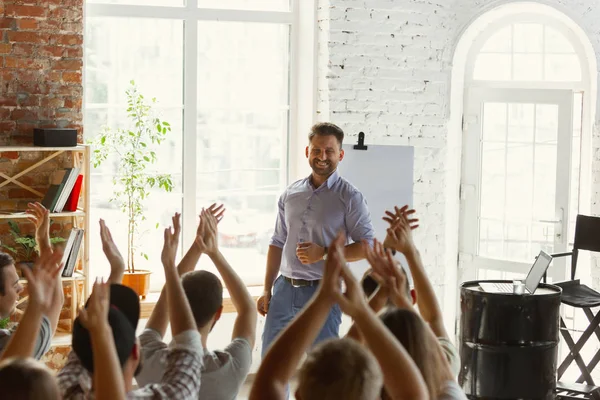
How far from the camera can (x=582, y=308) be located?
562 cm

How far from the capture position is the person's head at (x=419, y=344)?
84.7 inches

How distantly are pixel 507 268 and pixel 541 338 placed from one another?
1663 mm

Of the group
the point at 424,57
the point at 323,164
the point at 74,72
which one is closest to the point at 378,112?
the point at 424,57

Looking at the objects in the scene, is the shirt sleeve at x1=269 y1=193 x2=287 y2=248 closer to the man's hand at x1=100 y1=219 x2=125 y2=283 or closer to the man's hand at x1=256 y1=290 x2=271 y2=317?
the man's hand at x1=256 y1=290 x2=271 y2=317

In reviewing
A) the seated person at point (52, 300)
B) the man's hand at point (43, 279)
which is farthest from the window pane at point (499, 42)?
the man's hand at point (43, 279)

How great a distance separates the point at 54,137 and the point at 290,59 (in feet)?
6.08

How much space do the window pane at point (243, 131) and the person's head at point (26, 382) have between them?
4.37 m

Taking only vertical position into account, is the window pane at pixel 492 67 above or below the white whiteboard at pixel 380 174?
above

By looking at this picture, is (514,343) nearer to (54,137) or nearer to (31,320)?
(54,137)

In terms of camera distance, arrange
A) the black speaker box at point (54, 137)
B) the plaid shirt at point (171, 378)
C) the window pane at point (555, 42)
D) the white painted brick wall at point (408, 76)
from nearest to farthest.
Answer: the plaid shirt at point (171, 378)
the black speaker box at point (54, 137)
the white painted brick wall at point (408, 76)
the window pane at point (555, 42)

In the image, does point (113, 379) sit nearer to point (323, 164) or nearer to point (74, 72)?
point (323, 164)

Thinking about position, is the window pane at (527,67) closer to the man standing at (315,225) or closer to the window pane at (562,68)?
A: the window pane at (562,68)

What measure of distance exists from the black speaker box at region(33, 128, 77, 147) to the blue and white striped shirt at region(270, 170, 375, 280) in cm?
142

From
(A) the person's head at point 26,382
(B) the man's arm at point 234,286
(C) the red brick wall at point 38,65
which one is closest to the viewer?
(A) the person's head at point 26,382
